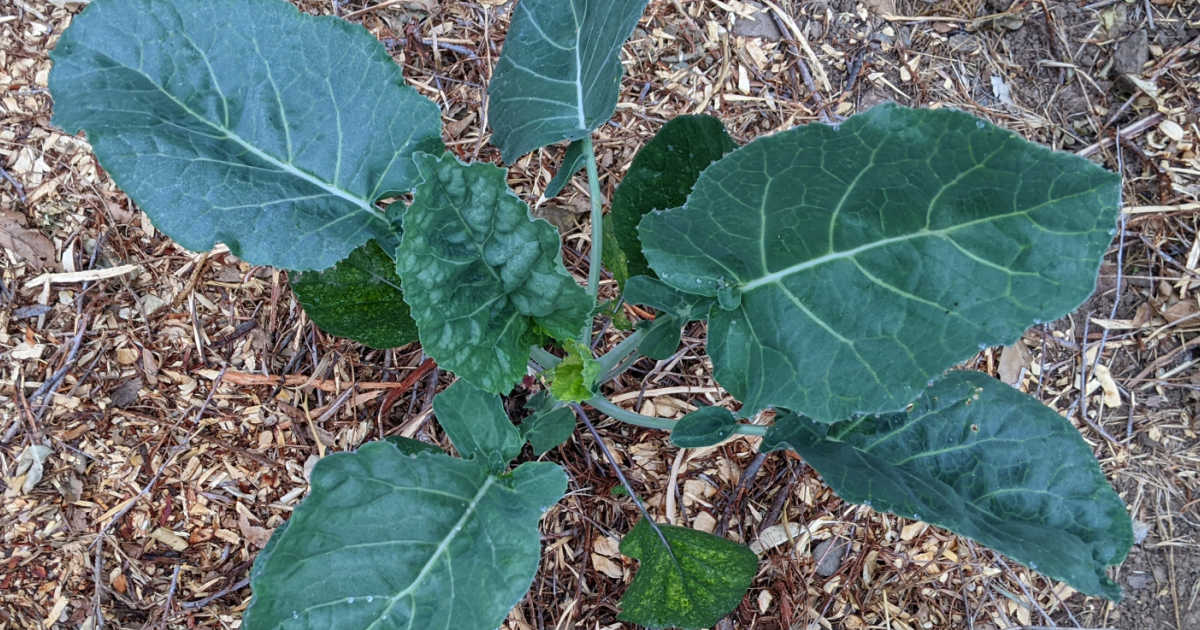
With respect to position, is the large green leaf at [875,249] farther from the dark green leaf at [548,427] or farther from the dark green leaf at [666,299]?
the dark green leaf at [548,427]

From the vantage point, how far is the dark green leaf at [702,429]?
49.5 inches

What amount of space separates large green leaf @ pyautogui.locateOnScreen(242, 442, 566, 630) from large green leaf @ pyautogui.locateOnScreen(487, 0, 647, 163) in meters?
0.57

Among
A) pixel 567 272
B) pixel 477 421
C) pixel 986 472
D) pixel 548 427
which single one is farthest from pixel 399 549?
pixel 986 472

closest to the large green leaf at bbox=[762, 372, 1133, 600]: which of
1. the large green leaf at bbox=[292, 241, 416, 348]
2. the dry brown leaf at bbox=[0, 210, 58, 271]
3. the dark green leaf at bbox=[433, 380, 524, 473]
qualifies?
the dark green leaf at bbox=[433, 380, 524, 473]

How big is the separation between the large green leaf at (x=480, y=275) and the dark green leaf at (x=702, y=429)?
0.74 feet

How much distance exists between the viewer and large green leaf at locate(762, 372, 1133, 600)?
1.07 meters

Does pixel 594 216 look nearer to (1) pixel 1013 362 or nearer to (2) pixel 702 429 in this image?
(2) pixel 702 429

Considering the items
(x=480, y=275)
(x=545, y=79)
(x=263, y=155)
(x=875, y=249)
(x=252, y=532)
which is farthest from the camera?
(x=252, y=532)

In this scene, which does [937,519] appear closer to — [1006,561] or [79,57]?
[1006,561]

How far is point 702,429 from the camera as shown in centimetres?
126

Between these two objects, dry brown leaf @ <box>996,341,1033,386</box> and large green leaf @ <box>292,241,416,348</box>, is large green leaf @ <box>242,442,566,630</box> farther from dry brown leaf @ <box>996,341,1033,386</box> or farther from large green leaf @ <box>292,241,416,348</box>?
dry brown leaf @ <box>996,341,1033,386</box>

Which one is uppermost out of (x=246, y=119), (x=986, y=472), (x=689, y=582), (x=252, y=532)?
(x=246, y=119)

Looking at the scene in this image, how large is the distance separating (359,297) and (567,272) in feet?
1.45

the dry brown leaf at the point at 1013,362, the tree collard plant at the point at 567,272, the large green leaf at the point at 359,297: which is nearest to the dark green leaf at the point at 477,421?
the tree collard plant at the point at 567,272
